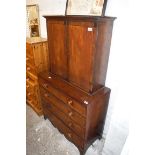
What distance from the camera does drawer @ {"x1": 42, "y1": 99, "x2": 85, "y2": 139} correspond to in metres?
1.66

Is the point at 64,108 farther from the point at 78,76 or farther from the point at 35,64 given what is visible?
the point at 35,64

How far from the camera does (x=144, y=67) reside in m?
1.03

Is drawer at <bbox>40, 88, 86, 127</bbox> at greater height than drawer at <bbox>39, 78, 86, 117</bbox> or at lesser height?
lesser

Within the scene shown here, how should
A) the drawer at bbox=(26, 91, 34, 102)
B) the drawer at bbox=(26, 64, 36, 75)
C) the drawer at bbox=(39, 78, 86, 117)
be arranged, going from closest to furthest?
1. the drawer at bbox=(39, 78, 86, 117)
2. the drawer at bbox=(26, 64, 36, 75)
3. the drawer at bbox=(26, 91, 34, 102)

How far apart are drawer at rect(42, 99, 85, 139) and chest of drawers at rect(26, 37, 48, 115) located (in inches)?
10.8

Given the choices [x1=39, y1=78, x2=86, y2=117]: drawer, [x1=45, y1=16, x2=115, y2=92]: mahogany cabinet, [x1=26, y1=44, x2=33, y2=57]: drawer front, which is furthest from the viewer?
[x1=26, y1=44, x2=33, y2=57]: drawer front

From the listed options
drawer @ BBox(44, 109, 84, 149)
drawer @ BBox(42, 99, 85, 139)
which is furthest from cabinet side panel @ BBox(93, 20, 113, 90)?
drawer @ BBox(44, 109, 84, 149)

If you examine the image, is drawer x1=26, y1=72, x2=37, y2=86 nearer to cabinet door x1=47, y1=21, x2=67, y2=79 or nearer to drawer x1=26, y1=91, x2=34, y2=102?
drawer x1=26, y1=91, x2=34, y2=102

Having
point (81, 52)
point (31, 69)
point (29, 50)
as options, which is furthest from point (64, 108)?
point (29, 50)

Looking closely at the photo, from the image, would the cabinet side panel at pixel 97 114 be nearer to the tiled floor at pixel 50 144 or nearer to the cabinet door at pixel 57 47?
the tiled floor at pixel 50 144

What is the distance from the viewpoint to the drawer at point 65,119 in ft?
5.46
